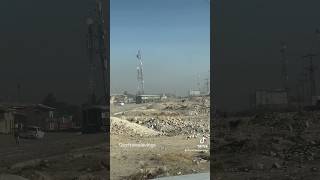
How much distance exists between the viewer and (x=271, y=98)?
1192 centimetres

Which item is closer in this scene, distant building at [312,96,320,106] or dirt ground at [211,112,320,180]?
dirt ground at [211,112,320,180]

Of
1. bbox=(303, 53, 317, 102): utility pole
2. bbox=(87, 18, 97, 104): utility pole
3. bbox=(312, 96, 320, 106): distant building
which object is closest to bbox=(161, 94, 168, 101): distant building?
bbox=(87, 18, 97, 104): utility pole

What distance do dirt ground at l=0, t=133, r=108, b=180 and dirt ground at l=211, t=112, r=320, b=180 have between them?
5.96 feet

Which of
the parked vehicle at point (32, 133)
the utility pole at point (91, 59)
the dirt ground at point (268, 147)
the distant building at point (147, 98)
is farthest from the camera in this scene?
the dirt ground at point (268, 147)

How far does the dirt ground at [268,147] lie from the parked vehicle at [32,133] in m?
2.65

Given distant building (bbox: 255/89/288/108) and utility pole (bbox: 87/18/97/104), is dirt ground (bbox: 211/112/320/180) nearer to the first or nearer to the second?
distant building (bbox: 255/89/288/108)

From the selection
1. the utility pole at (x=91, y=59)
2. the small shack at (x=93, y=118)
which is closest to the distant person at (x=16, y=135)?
the small shack at (x=93, y=118)

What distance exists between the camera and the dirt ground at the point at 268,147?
8828mm

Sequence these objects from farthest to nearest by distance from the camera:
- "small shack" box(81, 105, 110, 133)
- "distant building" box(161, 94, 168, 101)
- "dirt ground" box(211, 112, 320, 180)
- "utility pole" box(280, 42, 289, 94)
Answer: "utility pole" box(280, 42, 289, 94)
"distant building" box(161, 94, 168, 101)
"dirt ground" box(211, 112, 320, 180)
"small shack" box(81, 105, 110, 133)

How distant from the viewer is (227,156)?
1012 cm

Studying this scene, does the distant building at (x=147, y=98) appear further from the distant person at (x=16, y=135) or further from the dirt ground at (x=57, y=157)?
the distant person at (x=16, y=135)

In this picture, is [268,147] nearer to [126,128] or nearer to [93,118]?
[126,128]

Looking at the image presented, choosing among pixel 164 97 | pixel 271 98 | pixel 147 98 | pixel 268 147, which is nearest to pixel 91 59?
pixel 147 98

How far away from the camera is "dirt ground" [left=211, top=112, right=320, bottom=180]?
8828mm
